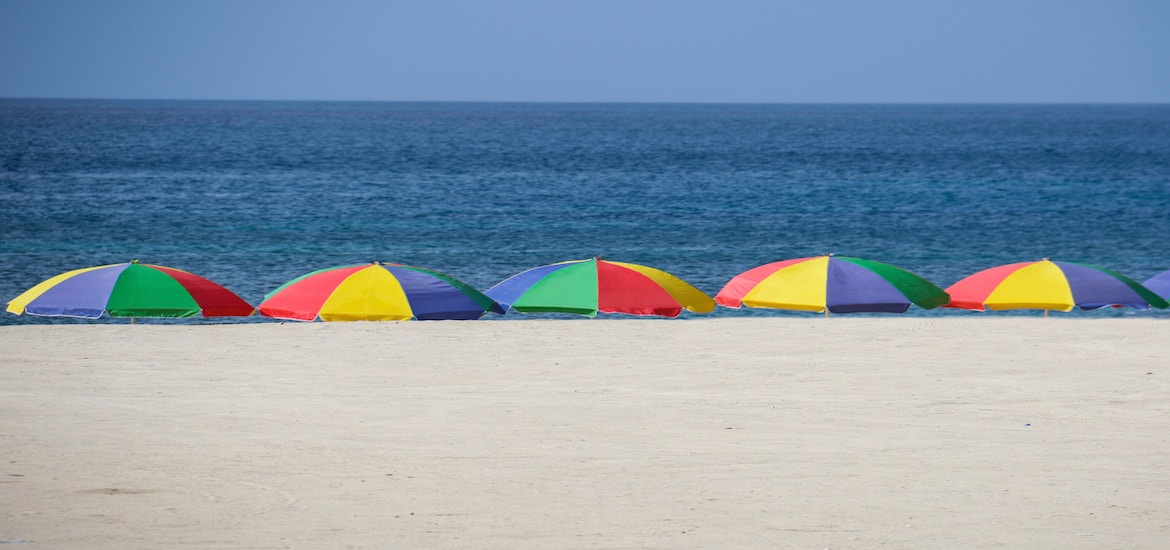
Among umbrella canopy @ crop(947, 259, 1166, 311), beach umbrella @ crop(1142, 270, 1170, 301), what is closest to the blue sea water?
beach umbrella @ crop(1142, 270, 1170, 301)

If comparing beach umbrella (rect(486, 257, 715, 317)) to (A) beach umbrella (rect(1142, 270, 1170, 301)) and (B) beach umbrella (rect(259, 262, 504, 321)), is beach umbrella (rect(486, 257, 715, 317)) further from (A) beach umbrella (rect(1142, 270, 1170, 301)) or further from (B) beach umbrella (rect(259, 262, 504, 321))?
(A) beach umbrella (rect(1142, 270, 1170, 301))

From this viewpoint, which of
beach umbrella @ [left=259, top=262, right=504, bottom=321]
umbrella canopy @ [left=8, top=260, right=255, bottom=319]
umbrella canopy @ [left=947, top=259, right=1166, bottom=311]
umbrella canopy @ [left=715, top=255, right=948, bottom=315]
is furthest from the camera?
umbrella canopy @ [left=947, top=259, right=1166, bottom=311]

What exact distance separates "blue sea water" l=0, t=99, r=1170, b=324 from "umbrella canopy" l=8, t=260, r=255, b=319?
185 inches

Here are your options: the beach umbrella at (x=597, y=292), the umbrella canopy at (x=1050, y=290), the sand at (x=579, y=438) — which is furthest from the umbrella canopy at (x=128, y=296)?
the umbrella canopy at (x=1050, y=290)

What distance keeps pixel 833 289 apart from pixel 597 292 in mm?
3642

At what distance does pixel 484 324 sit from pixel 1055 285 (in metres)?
8.94

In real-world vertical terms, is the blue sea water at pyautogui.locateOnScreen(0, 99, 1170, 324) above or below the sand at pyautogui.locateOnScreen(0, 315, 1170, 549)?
above

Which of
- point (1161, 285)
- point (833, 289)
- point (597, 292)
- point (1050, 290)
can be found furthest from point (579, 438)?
point (1161, 285)

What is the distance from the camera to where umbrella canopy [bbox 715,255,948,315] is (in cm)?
2023

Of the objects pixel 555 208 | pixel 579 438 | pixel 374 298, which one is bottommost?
pixel 579 438

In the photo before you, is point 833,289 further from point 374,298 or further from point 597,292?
point 374,298

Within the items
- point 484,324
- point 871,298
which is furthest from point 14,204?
point 871,298

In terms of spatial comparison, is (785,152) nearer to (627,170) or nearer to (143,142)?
(627,170)

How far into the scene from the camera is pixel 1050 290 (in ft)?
67.4
